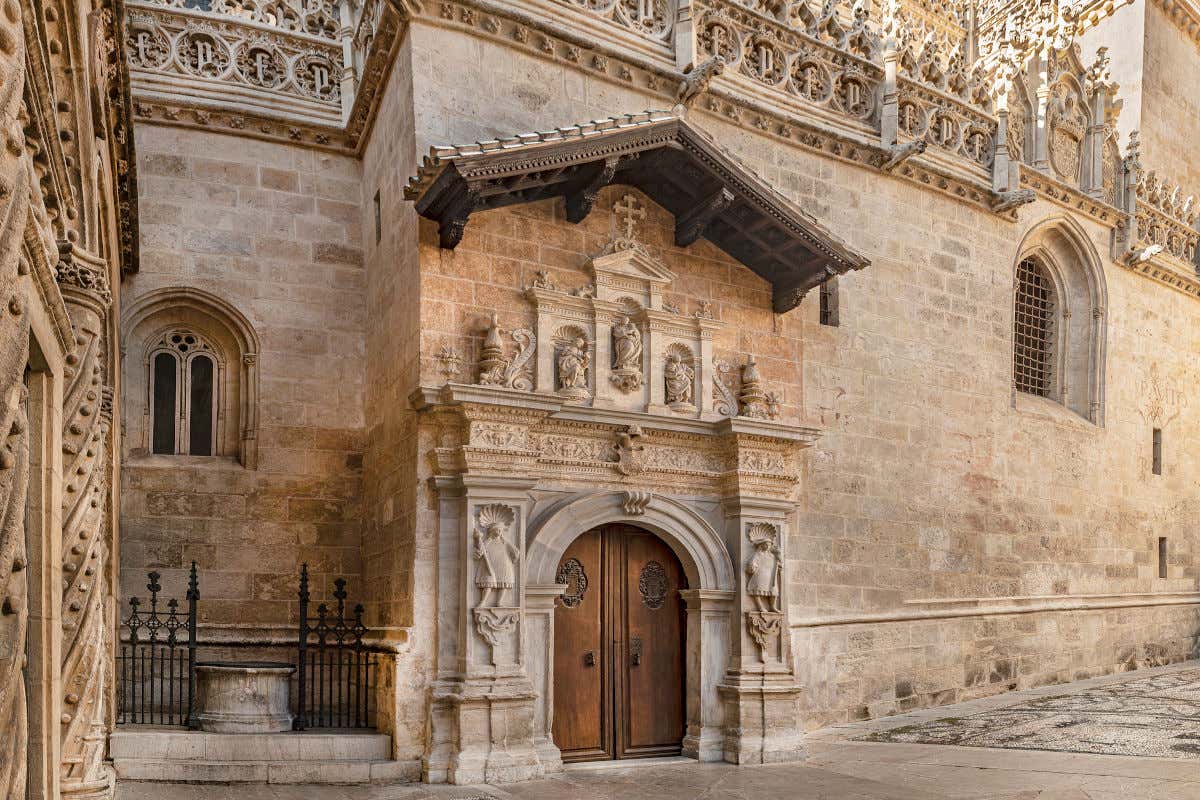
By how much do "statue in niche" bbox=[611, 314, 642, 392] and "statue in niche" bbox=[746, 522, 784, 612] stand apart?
6.01 feet

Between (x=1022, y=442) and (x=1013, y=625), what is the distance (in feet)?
7.60

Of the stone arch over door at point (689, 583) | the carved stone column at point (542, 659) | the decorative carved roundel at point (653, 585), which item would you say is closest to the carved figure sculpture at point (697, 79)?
the stone arch over door at point (689, 583)

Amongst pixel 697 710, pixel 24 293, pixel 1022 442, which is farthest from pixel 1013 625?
pixel 24 293

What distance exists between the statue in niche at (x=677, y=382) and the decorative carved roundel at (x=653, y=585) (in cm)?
156

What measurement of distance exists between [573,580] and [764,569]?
1.84 metres


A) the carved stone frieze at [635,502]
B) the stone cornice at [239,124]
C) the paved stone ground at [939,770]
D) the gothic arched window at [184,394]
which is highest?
the stone cornice at [239,124]

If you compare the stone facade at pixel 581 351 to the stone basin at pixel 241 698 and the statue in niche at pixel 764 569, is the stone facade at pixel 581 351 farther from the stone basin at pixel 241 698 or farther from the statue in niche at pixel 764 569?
the stone basin at pixel 241 698

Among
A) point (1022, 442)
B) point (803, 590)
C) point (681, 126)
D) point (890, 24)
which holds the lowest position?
point (803, 590)

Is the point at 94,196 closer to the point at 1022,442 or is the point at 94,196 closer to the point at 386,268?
the point at 386,268

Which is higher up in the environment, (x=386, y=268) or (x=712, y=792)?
(x=386, y=268)

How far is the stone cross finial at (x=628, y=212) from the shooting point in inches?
394

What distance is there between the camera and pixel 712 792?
8250mm

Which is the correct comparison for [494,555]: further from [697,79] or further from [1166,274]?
[1166,274]

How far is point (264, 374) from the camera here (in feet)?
34.8
